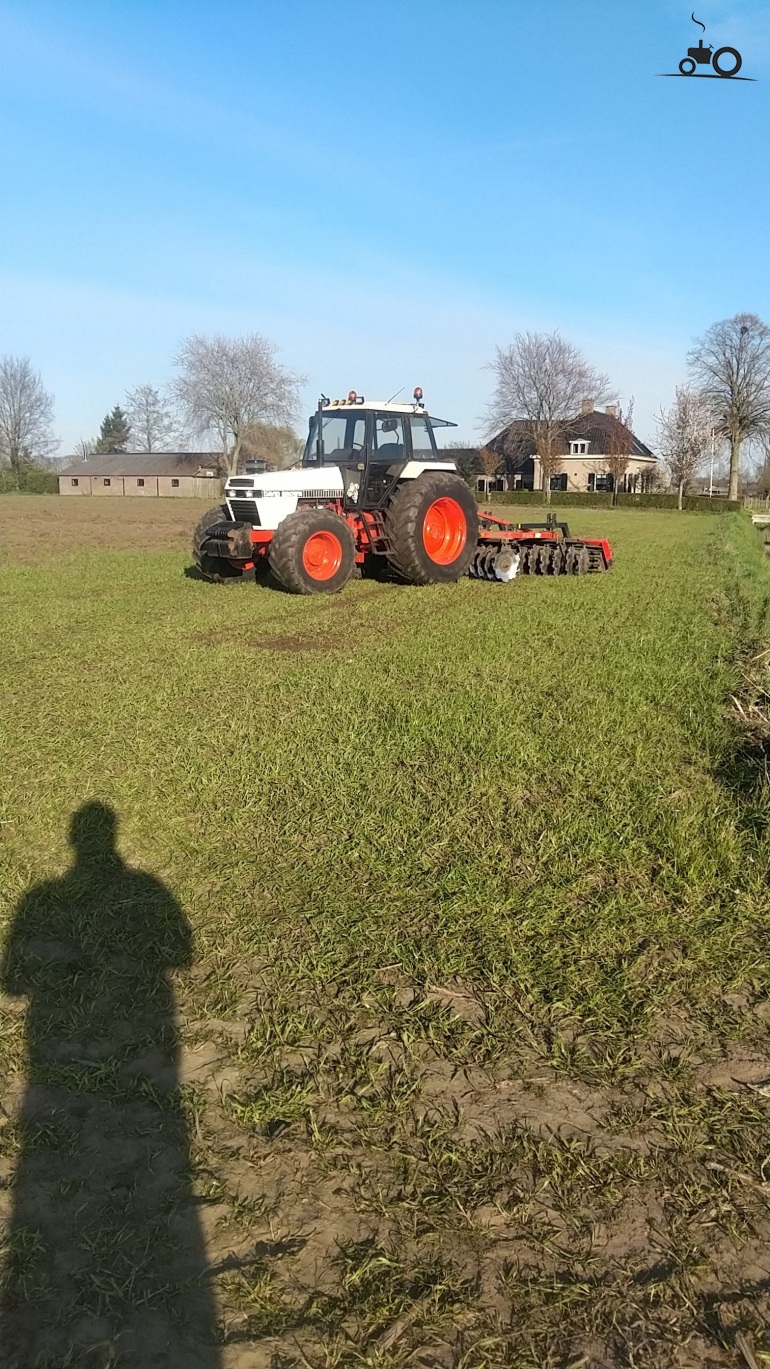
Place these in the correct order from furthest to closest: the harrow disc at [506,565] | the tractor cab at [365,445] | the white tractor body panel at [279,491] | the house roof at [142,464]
Answer: 1. the house roof at [142,464]
2. the harrow disc at [506,565]
3. the tractor cab at [365,445]
4. the white tractor body panel at [279,491]

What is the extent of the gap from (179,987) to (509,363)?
7086 centimetres

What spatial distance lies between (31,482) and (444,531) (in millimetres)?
68823

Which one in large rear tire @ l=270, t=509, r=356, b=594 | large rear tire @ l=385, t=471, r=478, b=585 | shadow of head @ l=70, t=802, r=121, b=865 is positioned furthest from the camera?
large rear tire @ l=385, t=471, r=478, b=585

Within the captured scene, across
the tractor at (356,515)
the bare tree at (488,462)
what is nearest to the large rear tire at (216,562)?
the tractor at (356,515)

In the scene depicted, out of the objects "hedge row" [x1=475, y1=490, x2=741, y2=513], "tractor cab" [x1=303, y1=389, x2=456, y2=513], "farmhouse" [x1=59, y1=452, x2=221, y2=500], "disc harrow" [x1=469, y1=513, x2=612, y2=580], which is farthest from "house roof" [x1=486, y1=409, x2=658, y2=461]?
"tractor cab" [x1=303, y1=389, x2=456, y2=513]

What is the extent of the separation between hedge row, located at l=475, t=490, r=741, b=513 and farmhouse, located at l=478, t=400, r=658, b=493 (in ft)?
27.8

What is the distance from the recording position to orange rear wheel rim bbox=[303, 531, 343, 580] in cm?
1135

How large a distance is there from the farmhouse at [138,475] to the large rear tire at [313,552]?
67.1m

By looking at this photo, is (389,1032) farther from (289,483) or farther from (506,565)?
(506,565)

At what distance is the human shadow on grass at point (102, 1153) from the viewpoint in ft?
6.29

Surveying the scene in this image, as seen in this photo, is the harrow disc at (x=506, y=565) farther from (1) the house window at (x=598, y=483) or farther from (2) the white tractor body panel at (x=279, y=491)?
(1) the house window at (x=598, y=483)

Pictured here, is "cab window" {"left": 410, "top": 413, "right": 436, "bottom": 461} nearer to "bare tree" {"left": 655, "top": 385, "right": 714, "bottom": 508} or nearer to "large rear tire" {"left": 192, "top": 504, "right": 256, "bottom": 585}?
"large rear tire" {"left": 192, "top": 504, "right": 256, "bottom": 585}

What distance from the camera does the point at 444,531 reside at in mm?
12820

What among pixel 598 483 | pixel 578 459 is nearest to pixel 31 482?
pixel 578 459
